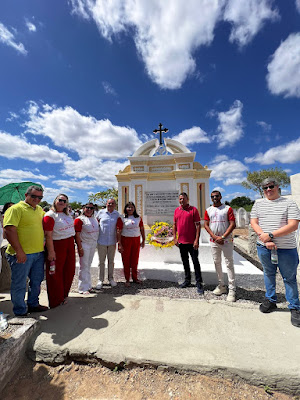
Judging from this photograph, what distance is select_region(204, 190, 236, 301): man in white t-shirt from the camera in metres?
3.11

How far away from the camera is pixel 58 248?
2.72 m

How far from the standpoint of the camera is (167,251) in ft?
15.5

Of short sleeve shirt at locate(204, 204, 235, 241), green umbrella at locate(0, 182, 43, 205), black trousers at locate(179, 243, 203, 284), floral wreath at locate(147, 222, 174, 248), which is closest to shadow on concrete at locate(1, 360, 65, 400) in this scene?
black trousers at locate(179, 243, 203, 284)

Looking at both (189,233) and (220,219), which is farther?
(189,233)

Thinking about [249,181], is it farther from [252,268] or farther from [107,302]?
[107,302]

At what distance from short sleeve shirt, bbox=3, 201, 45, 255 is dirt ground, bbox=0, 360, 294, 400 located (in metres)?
1.27

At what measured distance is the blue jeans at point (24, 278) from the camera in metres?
2.42

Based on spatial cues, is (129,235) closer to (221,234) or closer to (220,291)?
(221,234)

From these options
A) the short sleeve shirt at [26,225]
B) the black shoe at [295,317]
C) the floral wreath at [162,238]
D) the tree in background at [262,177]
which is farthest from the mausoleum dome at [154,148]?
the tree in background at [262,177]

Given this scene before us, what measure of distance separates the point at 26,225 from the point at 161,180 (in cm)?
487

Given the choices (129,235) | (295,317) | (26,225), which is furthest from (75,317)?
(295,317)

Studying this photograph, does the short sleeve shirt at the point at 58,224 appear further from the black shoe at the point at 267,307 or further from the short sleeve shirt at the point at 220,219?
the black shoe at the point at 267,307

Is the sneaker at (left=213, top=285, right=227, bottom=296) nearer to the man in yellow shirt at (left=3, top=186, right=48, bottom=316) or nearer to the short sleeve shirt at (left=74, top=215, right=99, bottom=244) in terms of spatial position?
the short sleeve shirt at (left=74, top=215, right=99, bottom=244)

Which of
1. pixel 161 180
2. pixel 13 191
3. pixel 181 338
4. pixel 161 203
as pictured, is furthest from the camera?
pixel 161 180
